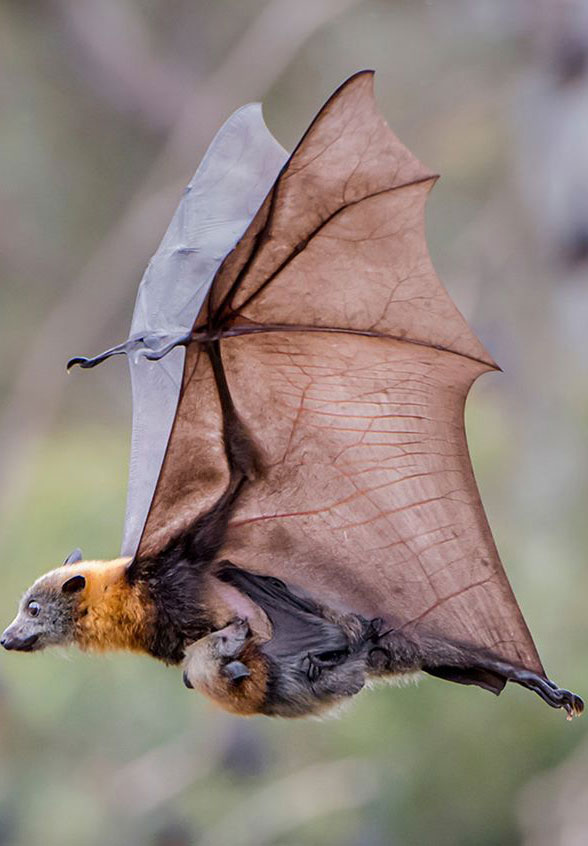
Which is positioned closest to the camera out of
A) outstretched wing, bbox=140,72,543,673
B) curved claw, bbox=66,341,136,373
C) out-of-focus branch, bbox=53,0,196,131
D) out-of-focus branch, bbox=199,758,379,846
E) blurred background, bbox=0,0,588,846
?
curved claw, bbox=66,341,136,373

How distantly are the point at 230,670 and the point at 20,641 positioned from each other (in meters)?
0.37

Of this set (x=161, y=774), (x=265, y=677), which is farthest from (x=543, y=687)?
(x=161, y=774)

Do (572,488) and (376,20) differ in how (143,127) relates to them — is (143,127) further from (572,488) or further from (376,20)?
(572,488)

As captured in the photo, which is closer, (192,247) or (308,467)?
(308,467)

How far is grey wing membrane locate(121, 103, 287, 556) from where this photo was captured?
75.0 inches

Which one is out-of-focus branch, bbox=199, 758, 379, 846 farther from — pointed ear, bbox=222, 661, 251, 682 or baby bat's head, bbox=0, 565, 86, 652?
pointed ear, bbox=222, 661, 251, 682

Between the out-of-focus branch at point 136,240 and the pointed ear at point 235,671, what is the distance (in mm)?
4453

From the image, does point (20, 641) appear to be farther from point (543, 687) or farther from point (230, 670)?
point (543, 687)

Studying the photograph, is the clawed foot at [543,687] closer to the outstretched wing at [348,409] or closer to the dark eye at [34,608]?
the outstretched wing at [348,409]

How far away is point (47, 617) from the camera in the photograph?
71.2 inches

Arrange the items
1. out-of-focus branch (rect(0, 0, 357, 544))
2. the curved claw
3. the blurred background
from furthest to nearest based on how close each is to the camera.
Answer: out-of-focus branch (rect(0, 0, 357, 544)), the blurred background, the curved claw

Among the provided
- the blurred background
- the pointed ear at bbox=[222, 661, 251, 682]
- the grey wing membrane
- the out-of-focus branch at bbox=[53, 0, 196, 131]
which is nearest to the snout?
the grey wing membrane

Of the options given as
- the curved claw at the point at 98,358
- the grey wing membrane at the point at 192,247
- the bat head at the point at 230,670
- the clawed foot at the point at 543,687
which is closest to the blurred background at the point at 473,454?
the grey wing membrane at the point at 192,247

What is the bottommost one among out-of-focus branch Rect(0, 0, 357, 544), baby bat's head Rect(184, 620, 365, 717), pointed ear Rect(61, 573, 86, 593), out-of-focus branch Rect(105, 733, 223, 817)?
out-of-focus branch Rect(105, 733, 223, 817)
